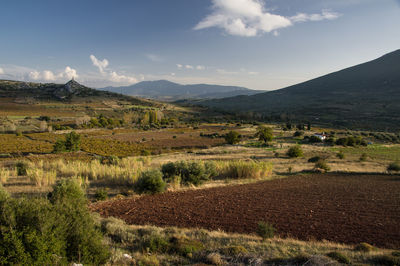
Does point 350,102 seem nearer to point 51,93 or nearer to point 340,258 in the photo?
point 340,258

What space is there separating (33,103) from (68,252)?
128 meters

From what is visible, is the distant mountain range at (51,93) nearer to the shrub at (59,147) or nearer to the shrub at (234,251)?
the shrub at (59,147)

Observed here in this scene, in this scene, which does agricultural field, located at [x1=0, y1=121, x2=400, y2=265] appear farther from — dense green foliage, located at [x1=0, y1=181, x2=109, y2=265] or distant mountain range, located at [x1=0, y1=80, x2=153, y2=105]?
distant mountain range, located at [x1=0, y1=80, x2=153, y2=105]

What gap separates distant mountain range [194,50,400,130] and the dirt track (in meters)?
77.1

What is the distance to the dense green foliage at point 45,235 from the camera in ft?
11.8

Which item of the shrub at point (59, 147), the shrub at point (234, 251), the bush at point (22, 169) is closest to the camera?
the shrub at point (234, 251)

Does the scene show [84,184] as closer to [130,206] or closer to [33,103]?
[130,206]

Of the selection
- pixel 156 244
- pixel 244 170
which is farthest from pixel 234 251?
pixel 244 170

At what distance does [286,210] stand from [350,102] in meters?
147

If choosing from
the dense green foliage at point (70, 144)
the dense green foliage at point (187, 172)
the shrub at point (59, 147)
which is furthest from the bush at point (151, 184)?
the dense green foliage at point (70, 144)

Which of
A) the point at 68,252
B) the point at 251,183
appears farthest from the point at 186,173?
the point at 68,252

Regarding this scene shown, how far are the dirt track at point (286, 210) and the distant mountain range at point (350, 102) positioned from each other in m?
77.1

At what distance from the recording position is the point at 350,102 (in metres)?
126

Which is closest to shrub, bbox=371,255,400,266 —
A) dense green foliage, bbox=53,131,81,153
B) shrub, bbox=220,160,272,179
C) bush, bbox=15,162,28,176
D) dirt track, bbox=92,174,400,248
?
dirt track, bbox=92,174,400,248
